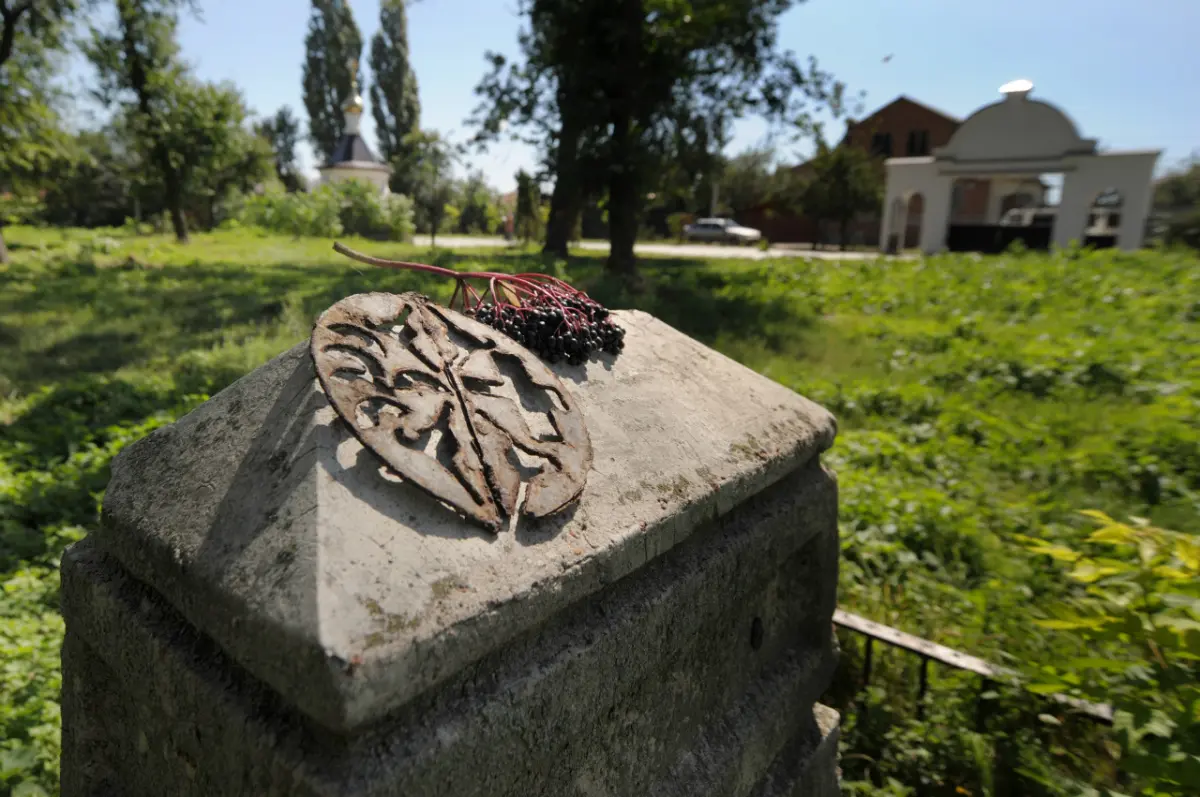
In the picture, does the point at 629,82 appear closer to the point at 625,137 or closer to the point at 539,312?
the point at 625,137

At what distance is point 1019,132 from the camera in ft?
59.5

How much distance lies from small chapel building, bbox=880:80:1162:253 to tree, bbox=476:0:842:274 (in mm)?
10059

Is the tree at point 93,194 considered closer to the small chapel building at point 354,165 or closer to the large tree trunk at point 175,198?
the small chapel building at point 354,165

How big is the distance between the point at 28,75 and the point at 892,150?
102 feet

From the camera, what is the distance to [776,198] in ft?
90.6

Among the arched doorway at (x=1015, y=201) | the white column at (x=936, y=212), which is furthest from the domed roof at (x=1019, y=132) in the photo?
the arched doorway at (x=1015, y=201)

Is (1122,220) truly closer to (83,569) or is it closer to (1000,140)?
(1000,140)

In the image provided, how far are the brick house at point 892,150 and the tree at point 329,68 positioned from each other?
2043 cm

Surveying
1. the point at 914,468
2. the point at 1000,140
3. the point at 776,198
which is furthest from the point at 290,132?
the point at 914,468

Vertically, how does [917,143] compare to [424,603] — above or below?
above

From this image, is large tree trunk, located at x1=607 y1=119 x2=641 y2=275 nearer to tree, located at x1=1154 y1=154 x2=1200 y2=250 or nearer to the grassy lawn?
the grassy lawn

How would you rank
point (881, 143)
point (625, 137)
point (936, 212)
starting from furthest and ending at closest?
1. point (881, 143)
2. point (936, 212)
3. point (625, 137)

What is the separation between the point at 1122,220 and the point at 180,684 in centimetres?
2158

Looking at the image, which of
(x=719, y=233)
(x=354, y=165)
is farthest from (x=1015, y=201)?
(x=354, y=165)
